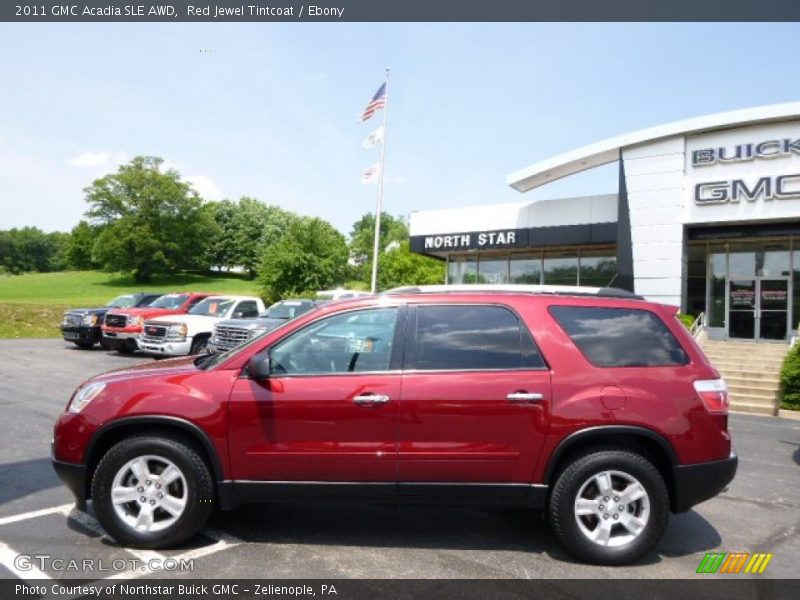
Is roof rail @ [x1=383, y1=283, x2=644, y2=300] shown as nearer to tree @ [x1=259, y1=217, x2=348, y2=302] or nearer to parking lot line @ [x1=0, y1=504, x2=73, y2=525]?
parking lot line @ [x1=0, y1=504, x2=73, y2=525]

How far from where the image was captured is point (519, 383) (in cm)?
381

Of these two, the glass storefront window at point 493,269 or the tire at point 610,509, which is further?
the glass storefront window at point 493,269

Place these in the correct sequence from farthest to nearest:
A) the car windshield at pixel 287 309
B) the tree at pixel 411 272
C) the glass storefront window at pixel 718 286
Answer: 1. the tree at pixel 411 272
2. the glass storefront window at pixel 718 286
3. the car windshield at pixel 287 309

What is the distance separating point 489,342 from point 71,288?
71.4m

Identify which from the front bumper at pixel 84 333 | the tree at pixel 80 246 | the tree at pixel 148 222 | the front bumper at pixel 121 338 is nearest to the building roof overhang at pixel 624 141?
the front bumper at pixel 121 338

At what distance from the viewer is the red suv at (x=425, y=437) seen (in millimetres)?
3777

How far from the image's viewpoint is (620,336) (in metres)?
4.05

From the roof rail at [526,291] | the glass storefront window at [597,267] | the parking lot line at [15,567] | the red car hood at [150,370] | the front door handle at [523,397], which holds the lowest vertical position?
the parking lot line at [15,567]

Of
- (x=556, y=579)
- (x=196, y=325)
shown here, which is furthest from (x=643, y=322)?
(x=196, y=325)

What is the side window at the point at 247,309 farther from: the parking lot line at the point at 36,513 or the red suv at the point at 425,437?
the red suv at the point at 425,437

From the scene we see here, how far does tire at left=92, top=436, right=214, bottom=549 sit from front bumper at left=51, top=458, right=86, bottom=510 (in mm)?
98

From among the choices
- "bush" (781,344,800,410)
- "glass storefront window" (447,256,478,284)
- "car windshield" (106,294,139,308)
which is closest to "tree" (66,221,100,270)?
"car windshield" (106,294,139,308)

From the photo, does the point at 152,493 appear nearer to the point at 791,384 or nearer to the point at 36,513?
the point at 36,513

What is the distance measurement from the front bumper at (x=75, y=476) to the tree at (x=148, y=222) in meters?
77.0
